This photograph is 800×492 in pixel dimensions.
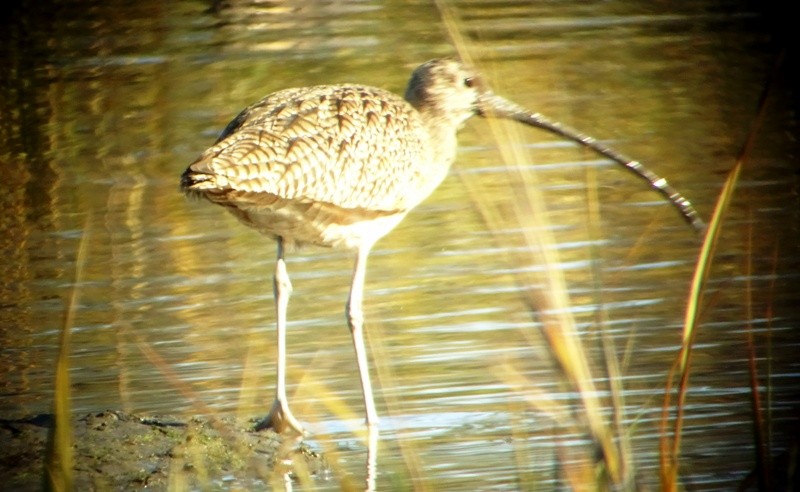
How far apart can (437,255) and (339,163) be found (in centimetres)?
286

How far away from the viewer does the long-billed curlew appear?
672cm

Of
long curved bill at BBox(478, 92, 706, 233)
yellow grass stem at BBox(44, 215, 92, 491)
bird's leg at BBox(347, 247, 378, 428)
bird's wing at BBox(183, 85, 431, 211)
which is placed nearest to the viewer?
yellow grass stem at BBox(44, 215, 92, 491)

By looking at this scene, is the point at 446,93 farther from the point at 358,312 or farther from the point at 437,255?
the point at 437,255

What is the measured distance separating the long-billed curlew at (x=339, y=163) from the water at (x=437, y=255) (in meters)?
0.39

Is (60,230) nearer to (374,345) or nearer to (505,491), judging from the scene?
(505,491)

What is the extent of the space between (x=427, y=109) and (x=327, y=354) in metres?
1.38

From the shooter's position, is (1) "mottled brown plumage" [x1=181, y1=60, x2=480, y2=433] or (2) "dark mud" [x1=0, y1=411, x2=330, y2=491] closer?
(2) "dark mud" [x1=0, y1=411, x2=330, y2=491]

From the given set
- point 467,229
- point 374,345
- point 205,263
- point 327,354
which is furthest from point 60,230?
point 374,345

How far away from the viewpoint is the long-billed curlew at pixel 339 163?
6.72 meters

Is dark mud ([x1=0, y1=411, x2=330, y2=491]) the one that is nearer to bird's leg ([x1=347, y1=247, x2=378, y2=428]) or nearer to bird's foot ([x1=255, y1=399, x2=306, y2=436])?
bird's foot ([x1=255, y1=399, x2=306, y2=436])

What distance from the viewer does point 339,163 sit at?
7344 millimetres

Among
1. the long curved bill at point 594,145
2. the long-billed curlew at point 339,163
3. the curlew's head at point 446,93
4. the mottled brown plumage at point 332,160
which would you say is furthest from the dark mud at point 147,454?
the curlew's head at point 446,93

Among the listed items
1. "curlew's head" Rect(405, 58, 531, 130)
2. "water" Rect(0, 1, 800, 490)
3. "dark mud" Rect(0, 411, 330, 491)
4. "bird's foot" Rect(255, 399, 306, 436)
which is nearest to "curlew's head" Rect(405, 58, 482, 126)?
"curlew's head" Rect(405, 58, 531, 130)

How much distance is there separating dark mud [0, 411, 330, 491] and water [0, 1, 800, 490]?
0.62 feet
